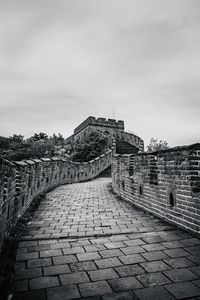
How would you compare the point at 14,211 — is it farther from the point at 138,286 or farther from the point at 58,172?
the point at 58,172

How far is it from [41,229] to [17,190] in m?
0.93

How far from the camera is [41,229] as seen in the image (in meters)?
4.10

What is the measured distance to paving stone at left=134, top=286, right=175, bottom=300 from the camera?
1961 millimetres

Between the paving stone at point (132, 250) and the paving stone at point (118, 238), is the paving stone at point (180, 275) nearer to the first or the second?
the paving stone at point (132, 250)

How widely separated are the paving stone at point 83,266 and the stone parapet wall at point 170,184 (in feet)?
5.87

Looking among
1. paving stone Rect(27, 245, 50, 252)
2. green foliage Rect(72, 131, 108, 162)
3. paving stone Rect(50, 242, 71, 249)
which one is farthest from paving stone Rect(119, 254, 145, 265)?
green foliage Rect(72, 131, 108, 162)

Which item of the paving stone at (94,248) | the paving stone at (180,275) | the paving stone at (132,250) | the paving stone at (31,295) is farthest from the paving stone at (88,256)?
the paving stone at (180,275)

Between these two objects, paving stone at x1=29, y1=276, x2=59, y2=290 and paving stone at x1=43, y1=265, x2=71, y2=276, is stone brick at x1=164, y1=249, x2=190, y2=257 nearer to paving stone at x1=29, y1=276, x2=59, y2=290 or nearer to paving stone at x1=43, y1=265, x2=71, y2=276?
paving stone at x1=43, y1=265, x2=71, y2=276

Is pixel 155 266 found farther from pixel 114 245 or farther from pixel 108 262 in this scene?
pixel 114 245

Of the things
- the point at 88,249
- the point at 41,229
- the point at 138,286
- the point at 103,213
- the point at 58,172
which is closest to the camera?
the point at 138,286

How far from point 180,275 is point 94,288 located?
929 millimetres

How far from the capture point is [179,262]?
264 centimetres

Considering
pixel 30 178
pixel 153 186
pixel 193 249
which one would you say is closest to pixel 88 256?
pixel 193 249

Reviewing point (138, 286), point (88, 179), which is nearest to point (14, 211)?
point (138, 286)
